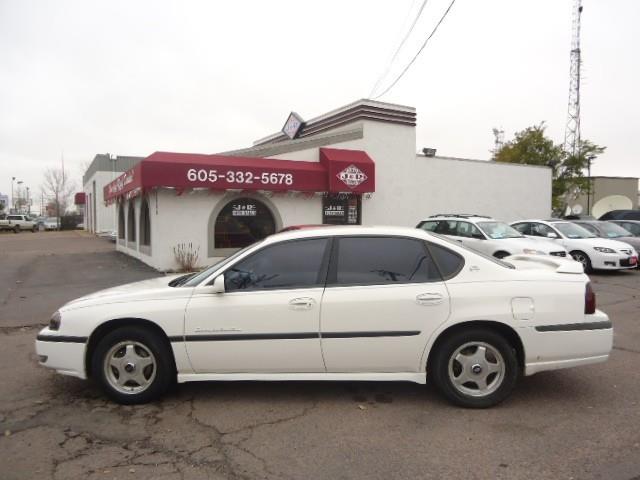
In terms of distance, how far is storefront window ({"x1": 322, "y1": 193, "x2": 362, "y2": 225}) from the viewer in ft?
53.2

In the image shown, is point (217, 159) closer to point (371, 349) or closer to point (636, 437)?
point (371, 349)

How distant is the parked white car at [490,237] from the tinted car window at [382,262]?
21.9ft

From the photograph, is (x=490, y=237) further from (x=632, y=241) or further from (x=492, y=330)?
(x=492, y=330)

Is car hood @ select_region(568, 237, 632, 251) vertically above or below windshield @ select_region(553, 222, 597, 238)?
below

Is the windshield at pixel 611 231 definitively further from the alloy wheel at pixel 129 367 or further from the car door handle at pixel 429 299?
the alloy wheel at pixel 129 367

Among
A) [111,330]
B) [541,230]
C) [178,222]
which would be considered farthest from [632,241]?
[111,330]

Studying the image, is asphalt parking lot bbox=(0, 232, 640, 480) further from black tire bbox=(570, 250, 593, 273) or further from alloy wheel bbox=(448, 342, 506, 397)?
black tire bbox=(570, 250, 593, 273)

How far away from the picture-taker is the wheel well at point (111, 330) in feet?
13.6

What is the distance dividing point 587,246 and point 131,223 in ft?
49.6

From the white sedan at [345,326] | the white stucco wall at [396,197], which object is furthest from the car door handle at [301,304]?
the white stucco wall at [396,197]

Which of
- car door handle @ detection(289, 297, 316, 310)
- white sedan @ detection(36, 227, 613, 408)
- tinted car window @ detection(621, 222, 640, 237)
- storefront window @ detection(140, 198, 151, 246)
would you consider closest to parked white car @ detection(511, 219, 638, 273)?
tinted car window @ detection(621, 222, 640, 237)

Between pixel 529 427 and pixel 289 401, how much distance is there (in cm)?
192

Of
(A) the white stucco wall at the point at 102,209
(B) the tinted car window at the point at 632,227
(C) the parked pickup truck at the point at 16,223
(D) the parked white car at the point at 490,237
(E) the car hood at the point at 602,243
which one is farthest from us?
(C) the parked pickup truck at the point at 16,223

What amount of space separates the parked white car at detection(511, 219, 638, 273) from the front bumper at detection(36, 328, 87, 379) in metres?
12.2
